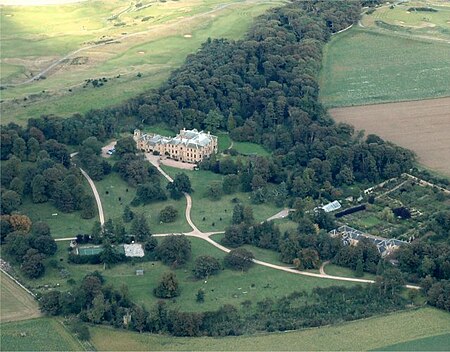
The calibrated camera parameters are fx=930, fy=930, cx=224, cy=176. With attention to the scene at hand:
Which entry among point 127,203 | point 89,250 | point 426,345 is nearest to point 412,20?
point 127,203

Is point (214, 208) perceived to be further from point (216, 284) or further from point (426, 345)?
point (426, 345)

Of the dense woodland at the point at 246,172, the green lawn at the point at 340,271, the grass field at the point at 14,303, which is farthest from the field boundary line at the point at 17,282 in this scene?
the green lawn at the point at 340,271

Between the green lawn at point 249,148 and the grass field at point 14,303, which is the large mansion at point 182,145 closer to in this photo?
the green lawn at point 249,148

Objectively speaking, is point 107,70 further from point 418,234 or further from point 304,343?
point 304,343

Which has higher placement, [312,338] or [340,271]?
[312,338]

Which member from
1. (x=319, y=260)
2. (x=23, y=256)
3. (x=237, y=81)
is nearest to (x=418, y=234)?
(x=319, y=260)

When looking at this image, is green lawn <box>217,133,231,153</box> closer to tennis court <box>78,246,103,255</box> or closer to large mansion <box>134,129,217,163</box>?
large mansion <box>134,129,217,163</box>
